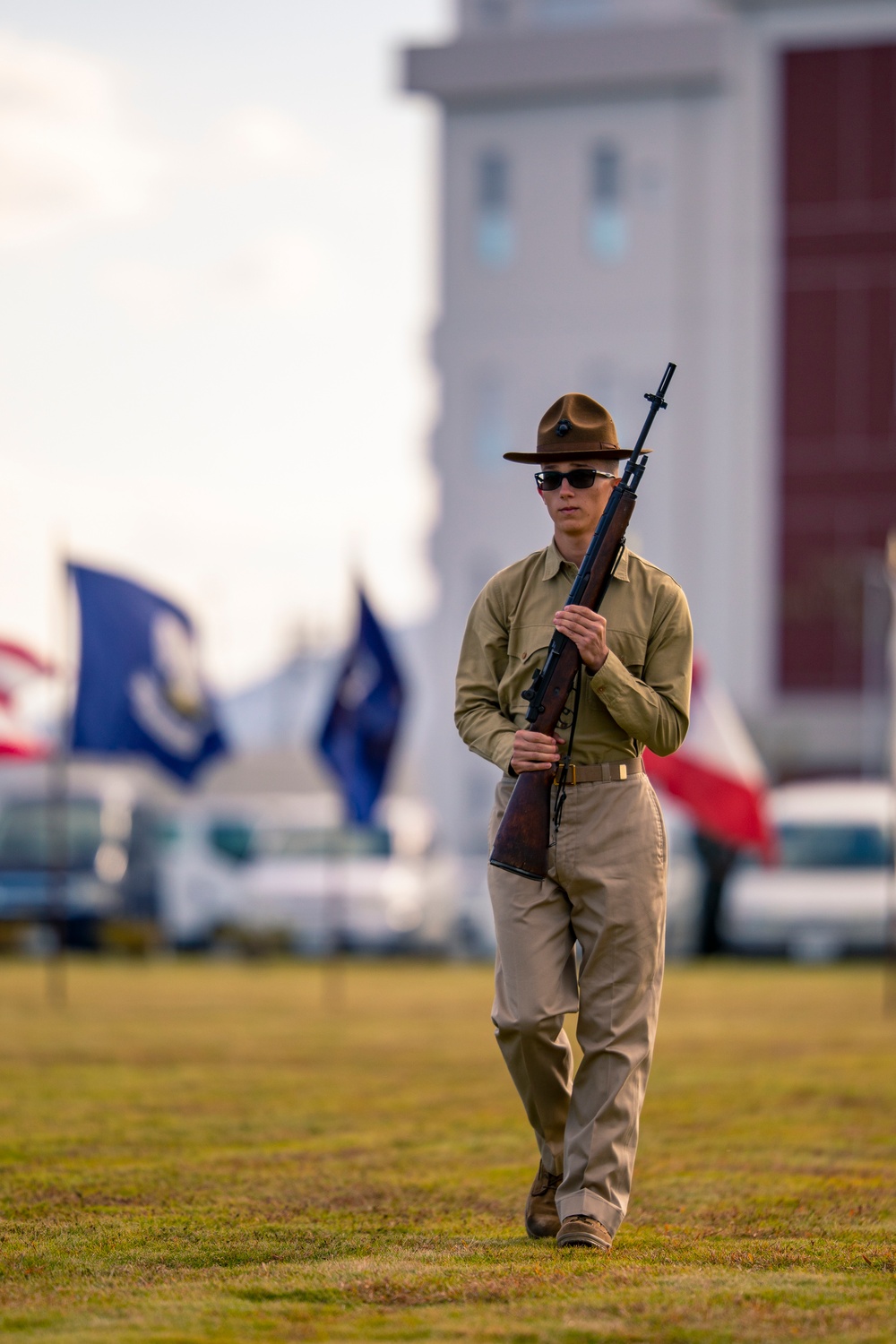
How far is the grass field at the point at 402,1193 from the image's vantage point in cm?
493

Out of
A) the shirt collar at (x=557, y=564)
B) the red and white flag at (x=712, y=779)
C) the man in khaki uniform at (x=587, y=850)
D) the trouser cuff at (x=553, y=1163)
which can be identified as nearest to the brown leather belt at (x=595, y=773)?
the man in khaki uniform at (x=587, y=850)

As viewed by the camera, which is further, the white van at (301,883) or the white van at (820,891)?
the white van at (301,883)

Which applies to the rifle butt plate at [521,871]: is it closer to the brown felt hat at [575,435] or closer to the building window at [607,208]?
the brown felt hat at [575,435]

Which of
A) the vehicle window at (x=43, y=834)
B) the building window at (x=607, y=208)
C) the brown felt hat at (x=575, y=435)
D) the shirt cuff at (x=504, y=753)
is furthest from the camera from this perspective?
the building window at (x=607, y=208)

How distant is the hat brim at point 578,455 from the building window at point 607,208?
4073 cm

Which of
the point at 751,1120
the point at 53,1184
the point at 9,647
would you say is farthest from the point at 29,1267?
the point at 9,647

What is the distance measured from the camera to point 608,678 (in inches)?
232

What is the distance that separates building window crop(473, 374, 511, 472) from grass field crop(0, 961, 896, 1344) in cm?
3220

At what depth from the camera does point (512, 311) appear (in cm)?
4650

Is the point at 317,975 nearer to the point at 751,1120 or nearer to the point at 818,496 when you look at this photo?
the point at 751,1120

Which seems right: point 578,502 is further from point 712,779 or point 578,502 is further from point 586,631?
point 712,779

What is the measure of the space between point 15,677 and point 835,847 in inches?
431

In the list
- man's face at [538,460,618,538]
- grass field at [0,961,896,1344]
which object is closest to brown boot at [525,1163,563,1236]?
grass field at [0,961,896,1344]

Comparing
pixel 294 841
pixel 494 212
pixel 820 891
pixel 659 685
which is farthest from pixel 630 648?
pixel 494 212
